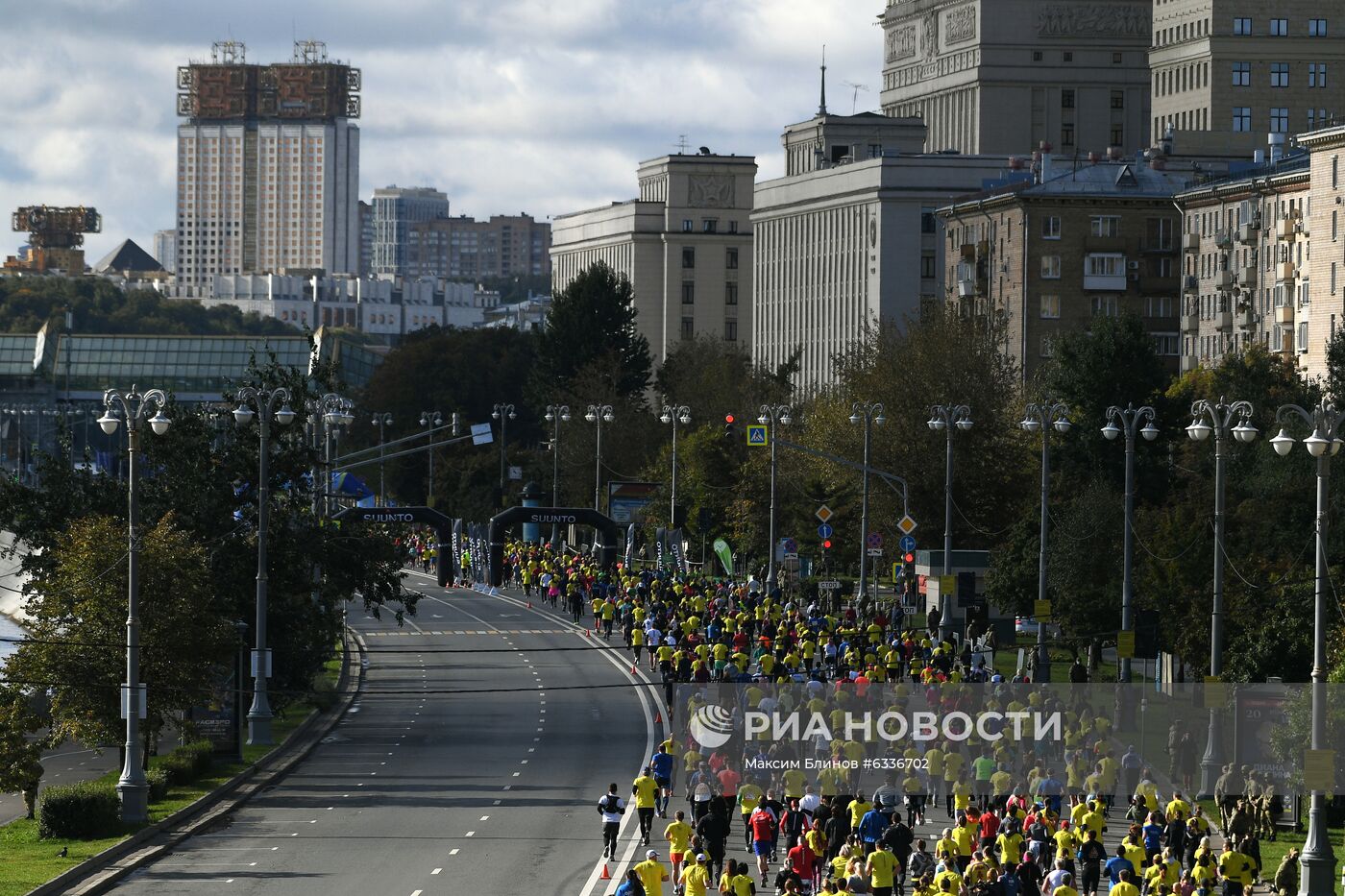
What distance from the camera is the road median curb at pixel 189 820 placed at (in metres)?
36.2

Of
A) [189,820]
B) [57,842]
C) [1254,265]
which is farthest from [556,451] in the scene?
[57,842]

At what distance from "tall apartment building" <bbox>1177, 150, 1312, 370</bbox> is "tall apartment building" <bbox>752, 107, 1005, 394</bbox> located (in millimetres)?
20804

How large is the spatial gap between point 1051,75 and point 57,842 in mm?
143896

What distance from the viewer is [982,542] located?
84.4 metres

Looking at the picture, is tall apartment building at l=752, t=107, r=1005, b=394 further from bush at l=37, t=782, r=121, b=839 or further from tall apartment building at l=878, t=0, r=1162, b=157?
bush at l=37, t=782, r=121, b=839

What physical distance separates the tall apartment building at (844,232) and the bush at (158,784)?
313 feet

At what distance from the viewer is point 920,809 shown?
38594mm

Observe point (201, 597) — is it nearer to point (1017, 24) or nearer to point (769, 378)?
point (769, 378)

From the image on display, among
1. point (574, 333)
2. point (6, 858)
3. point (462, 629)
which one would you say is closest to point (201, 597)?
point (6, 858)

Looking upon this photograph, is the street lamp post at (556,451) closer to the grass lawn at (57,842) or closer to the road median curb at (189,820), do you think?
the road median curb at (189,820)

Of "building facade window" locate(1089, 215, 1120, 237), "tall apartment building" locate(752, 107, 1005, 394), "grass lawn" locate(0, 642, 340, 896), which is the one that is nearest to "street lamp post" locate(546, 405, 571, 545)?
"tall apartment building" locate(752, 107, 1005, 394)

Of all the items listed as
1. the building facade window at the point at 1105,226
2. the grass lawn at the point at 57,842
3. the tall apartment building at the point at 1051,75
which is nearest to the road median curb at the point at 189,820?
the grass lawn at the point at 57,842

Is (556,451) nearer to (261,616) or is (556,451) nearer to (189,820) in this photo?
(261,616)

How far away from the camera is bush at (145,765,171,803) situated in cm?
4484
